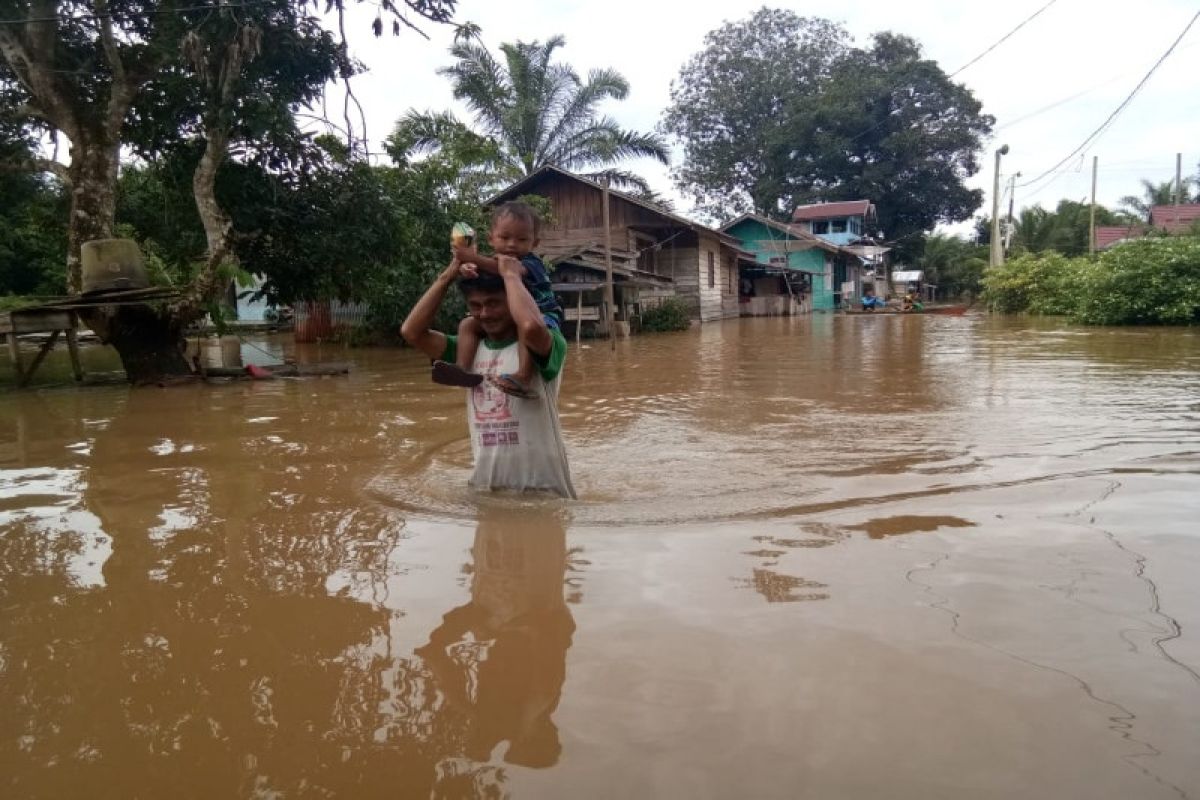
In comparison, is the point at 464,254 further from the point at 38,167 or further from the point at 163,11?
the point at 38,167

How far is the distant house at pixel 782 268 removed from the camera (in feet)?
117

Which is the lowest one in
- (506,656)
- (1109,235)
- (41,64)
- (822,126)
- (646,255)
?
(506,656)

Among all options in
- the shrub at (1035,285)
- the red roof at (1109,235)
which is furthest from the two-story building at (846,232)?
the shrub at (1035,285)

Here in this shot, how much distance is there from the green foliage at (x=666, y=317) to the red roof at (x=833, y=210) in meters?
21.2

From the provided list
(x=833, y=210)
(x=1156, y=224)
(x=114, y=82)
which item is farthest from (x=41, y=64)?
(x=1156, y=224)

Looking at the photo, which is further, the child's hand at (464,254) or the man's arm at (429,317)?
the man's arm at (429,317)

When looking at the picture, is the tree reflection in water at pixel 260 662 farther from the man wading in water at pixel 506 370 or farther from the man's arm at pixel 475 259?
the man's arm at pixel 475 259

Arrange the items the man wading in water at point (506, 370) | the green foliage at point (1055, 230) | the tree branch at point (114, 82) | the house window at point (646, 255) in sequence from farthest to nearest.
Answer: the green foliage at point (1055, 230) < the house window at point (646, 255) < the tree branch at point (114, 82) < the man wading in water at point (506, 370)

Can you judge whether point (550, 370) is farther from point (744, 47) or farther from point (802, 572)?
point (744, 47)

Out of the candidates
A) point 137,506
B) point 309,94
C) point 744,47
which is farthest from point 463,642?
point 744,47

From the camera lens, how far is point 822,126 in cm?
4500

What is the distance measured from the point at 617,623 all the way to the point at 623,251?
22441 mm

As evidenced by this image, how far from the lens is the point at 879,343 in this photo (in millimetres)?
16969

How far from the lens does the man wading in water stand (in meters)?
3.41
